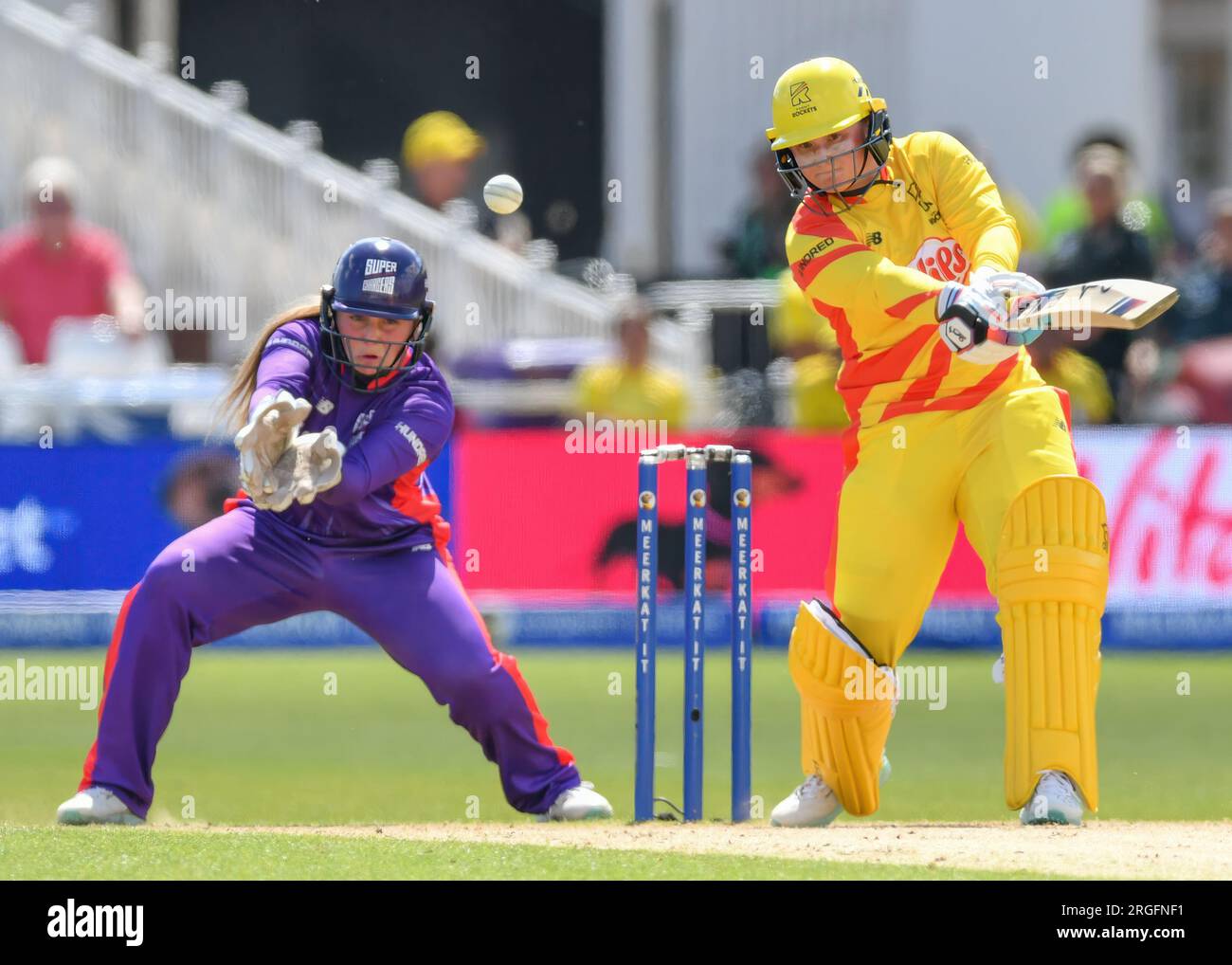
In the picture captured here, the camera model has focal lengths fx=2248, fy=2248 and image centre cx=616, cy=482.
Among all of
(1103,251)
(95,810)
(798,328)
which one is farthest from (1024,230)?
(95,810)

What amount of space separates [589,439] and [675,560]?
34.8 inches

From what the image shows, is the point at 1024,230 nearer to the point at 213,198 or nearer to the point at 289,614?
the point at 213,198

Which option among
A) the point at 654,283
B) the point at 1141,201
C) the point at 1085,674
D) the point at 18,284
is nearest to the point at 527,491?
the point at 654,283

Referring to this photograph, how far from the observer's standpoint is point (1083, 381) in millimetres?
13102

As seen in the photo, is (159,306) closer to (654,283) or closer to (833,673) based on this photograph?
(654,283)

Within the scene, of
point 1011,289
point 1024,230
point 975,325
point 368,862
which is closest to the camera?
point 368,862

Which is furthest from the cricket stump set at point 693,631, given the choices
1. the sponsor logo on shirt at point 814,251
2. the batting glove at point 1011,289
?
the batting glove at point 1011,289

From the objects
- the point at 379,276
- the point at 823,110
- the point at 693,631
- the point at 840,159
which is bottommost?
the point at 693,631

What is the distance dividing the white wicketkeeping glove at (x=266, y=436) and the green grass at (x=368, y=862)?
108 cm

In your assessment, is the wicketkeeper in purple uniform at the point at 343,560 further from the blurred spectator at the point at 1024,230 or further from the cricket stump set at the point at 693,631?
the blurred spectator at the point at 1024,230

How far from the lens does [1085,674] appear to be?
6.59m

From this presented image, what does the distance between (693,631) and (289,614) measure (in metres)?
1.30

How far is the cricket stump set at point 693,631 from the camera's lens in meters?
6.93

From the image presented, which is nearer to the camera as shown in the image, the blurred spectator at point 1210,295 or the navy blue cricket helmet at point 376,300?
the navy blue cricket helmet at point 376,300
